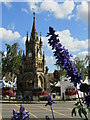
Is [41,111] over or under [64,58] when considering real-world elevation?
under

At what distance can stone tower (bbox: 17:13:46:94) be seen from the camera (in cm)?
4741

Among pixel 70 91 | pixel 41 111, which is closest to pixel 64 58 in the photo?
pixel 41 111

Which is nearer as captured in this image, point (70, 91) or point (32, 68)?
point (70, 91)

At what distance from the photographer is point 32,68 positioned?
47938 mm

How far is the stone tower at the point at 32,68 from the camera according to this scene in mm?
47406

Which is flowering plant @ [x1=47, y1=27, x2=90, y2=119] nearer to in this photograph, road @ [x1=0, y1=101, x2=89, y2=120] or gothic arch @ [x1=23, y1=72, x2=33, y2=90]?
road @ [x1=0, y1=101, x2=89, y2=120]

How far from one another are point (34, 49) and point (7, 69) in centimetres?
1272

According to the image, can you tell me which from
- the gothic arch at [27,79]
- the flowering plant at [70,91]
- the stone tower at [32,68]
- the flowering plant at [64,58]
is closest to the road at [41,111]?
the flowering plant at [70,91]

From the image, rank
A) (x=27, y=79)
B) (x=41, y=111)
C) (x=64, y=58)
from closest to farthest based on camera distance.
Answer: (x=64, y=58) → (x=41, y=111) → (x=27, y=79)

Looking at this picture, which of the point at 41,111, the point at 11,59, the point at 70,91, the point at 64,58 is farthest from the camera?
the point at 11,59

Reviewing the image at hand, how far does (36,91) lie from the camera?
1491 inches

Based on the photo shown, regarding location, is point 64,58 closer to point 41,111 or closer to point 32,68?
point 41,111

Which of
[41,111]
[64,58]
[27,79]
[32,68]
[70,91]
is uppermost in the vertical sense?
[32,68]

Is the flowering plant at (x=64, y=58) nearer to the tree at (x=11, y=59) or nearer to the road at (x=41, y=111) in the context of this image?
the road at (x=41, y=111)
